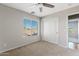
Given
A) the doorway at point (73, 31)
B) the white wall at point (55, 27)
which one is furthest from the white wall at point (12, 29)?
the doorway at point (73, 31)

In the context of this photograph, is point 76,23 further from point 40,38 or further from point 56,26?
point 40,38

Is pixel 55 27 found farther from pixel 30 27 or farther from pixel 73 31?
pixel 30 27

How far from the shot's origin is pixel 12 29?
5.02ft

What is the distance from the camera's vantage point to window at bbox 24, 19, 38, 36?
155 centimetres

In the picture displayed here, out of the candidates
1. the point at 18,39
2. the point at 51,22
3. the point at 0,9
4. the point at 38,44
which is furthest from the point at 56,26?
the point at 0,9

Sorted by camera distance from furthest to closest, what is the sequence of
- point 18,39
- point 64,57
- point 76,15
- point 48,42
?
point 48,42
point 18,39
point 76,15
point 64,57

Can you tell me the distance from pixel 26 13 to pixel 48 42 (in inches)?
31.0

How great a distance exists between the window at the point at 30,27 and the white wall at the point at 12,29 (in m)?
0.08

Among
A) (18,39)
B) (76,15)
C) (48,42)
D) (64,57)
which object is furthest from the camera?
(48,42)

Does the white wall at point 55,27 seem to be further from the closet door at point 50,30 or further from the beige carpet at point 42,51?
the beige carpet at point 42,51

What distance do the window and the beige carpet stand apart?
0.25 metres

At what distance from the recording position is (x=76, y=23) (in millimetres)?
1388

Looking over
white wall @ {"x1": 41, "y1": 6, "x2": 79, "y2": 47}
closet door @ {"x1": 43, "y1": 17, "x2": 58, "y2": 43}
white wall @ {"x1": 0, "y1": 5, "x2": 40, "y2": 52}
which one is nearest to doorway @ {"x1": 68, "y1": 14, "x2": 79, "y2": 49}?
white wall @ {"x1": 41, "y1": 6, "x2": 79, "y2": 47}

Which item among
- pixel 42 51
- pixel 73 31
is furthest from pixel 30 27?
pixel 73 31
